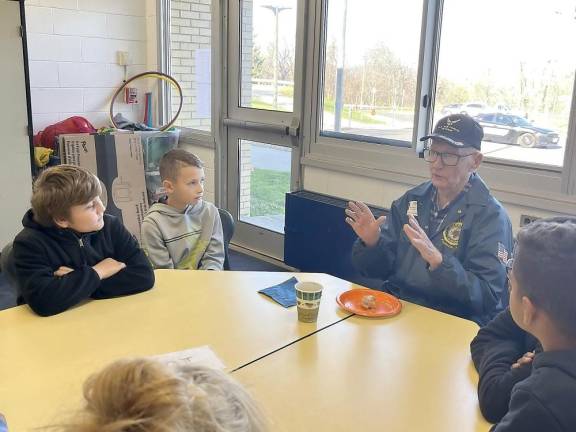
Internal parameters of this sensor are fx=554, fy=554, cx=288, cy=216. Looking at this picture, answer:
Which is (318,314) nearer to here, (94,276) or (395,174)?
(94,276)

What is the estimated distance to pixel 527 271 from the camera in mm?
1065

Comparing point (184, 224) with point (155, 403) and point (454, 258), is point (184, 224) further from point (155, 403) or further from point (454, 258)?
point (155, 403)

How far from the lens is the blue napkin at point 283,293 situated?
170cm

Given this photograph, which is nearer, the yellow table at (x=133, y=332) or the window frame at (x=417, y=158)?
the yellow table at (x=133, y=332)

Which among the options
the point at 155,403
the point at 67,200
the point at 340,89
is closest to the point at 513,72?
the point at 340,89

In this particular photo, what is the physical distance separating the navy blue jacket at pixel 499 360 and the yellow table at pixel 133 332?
16.9 inches

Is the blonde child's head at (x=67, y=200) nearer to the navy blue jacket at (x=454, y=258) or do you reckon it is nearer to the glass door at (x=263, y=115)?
the navy blue jacket at (x=454, y=258)

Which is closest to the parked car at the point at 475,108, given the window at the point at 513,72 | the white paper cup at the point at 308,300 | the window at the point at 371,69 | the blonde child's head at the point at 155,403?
the window at the point at 513,72

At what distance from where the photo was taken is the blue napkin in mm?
1700

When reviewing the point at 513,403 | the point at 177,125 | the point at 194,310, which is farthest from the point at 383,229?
the point at 177,125

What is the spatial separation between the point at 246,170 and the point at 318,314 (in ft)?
9.34

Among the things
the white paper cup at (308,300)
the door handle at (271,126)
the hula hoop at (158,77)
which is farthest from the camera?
the hula hoop at (158,77)

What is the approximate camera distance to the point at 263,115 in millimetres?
4055


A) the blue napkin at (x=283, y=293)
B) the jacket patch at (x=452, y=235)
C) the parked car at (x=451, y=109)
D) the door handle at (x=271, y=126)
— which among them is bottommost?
the blue napkin at (x=283, y=293)
